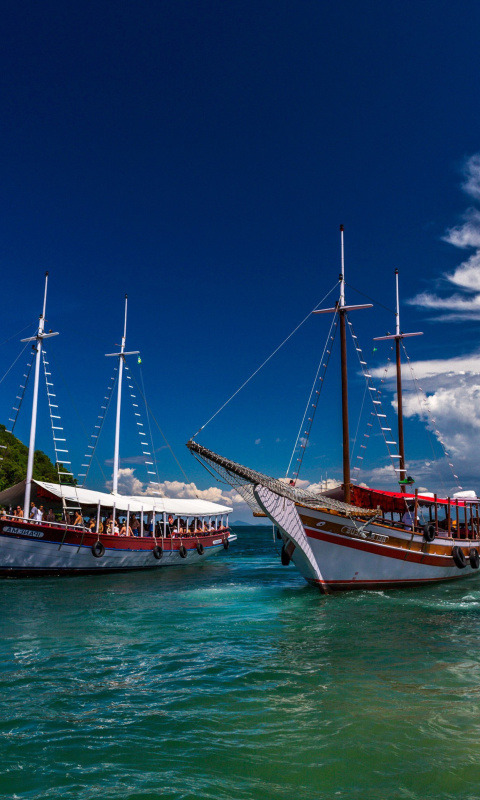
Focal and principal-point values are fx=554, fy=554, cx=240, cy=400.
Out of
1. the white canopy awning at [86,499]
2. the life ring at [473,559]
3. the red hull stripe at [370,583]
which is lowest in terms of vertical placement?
the red hull stripe at [370,583]

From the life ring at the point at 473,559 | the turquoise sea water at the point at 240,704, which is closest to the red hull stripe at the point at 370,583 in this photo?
the life ring at the point at 473,559

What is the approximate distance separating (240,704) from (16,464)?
72401 mm

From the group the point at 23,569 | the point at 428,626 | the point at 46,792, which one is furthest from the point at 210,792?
the point at 23,569

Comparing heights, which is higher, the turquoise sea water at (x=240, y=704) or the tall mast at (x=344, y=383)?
the tall mast at (x=344, y=383)

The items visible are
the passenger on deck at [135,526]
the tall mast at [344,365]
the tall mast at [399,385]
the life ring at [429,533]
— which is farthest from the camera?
the tall mast at [399,385]

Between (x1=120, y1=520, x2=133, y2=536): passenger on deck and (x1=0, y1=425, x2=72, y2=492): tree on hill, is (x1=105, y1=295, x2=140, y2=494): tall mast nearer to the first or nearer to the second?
(x1=120, y1=520, x2=133, y2=536): passenger on deck

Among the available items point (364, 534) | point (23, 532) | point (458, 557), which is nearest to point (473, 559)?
point (458, 557)

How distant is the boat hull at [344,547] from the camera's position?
75.7 ft

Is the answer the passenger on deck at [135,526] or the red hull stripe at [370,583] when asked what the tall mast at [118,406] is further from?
the red hull stripe at [370,583]

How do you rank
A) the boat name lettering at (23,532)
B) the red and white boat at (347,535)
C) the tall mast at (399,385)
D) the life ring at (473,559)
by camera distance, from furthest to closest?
the tall mast at (399,385) < the life ring at (473,559) < the boat name lettering at (23,532) < the red and white boat at (347,535)

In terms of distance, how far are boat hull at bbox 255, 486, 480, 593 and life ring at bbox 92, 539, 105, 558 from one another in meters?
12.4

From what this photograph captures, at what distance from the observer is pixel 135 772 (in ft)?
24.6

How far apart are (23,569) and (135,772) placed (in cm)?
2507

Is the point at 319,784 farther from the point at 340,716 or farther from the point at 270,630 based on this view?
the point at 270,630
